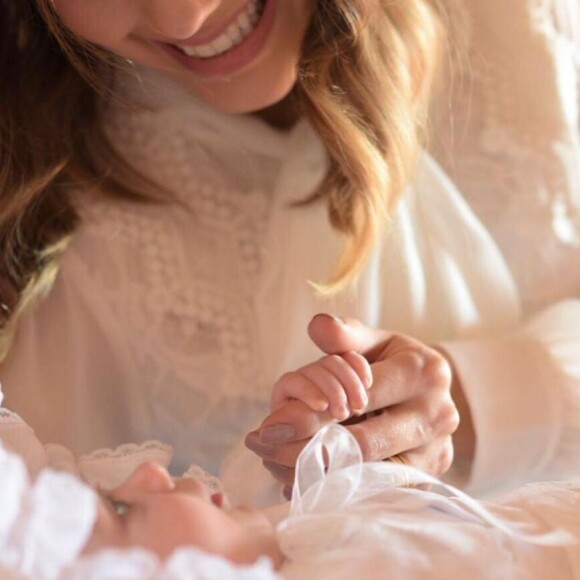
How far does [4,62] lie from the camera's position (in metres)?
1.03

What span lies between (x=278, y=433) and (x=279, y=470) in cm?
5

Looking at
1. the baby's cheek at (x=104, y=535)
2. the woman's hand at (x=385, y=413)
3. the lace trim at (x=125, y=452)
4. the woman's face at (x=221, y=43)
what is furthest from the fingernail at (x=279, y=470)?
the woman's face at (x=221, y=43)

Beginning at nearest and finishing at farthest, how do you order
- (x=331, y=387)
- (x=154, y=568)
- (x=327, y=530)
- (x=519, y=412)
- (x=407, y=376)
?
(x=154, y=568) → (x=327, y=530) → (x=331, y=387) → (x=407, y=376) → (x=519, y=412)

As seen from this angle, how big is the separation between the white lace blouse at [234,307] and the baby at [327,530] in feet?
0.83

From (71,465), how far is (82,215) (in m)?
0.30

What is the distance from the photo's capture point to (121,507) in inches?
26.6

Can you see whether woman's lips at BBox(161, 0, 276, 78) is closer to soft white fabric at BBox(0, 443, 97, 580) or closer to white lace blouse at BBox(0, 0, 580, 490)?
white lace blouse at BBox(0, 0, 580, 490)

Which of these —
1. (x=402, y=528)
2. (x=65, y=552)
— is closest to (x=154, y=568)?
(x=65, y=552)

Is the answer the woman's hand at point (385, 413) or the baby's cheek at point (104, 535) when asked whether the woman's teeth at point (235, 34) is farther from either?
the baby's cheek at point (104, 535)

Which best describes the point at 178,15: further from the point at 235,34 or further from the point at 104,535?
the point at 104,535

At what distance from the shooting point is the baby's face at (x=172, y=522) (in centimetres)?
62

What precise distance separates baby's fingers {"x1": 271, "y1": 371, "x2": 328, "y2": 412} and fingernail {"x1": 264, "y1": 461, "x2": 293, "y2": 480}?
0.05 meters

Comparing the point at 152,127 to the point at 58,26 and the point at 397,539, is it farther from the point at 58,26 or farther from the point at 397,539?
the point at 397,539

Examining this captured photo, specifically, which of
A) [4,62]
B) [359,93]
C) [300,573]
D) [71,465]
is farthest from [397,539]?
[4,62]
